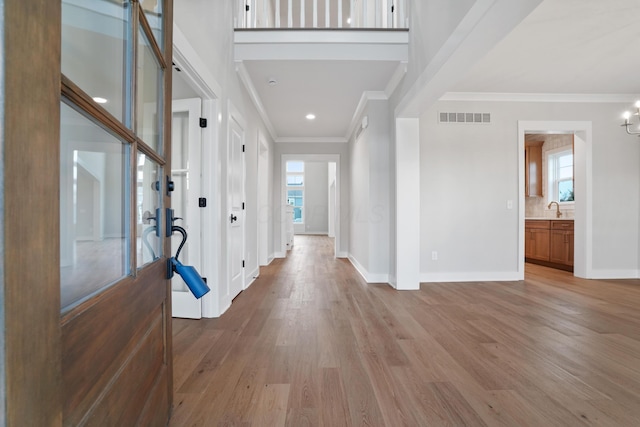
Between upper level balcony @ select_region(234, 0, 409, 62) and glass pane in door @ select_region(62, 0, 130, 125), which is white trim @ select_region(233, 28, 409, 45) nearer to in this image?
upper level balcony @ select_region(234, 0, 409, 62)

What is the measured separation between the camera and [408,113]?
134 inches

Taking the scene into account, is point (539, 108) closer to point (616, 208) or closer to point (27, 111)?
point (616, 208)

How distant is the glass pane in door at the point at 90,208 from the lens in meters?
0.56

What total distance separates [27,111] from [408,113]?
348cm

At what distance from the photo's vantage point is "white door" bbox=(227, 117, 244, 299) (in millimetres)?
2997

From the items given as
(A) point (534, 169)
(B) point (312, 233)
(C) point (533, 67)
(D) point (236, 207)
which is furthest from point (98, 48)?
(B) point (312, 233)

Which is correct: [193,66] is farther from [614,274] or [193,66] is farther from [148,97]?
[614,274]

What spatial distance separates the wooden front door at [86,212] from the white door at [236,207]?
73.2 inches

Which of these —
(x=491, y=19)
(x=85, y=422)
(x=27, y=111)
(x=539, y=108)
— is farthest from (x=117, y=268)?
(x=539, y=108)

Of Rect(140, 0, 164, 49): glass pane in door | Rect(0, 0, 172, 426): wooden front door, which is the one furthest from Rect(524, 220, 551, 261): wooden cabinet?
Rect(140, 0, 164, 49): glass pane in door

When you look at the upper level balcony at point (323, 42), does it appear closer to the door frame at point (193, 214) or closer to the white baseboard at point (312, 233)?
the door frame at point (193, 214)

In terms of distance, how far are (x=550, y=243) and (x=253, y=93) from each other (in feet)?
17.3

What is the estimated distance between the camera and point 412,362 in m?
1.81

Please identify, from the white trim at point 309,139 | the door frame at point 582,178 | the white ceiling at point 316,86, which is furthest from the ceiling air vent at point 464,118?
the white trim at point 309,139
